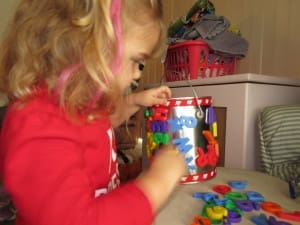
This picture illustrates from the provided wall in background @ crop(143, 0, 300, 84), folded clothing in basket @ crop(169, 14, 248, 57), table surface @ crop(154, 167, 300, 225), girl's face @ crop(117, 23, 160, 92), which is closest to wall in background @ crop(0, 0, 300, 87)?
wall in background @ crop(143, 0, 300, 84)

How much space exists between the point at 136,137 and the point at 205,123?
3.30ft

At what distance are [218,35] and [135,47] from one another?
1.71 feet

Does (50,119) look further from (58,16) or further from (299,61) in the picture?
(299,61)

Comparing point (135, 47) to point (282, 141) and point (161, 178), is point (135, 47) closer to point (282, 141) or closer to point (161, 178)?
point (161, 178)

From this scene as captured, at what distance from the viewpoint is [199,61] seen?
3.00 feet

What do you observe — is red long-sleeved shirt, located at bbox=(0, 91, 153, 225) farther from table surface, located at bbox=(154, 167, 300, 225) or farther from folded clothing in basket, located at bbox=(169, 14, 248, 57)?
folded clothing in basket, located at bbox=(169, 14, 248, 57)

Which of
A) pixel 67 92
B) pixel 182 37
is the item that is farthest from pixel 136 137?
pixel 67 92

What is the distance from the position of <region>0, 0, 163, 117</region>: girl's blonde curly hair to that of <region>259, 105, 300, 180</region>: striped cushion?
388 millimetres

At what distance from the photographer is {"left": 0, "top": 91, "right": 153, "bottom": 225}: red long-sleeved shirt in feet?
1.08

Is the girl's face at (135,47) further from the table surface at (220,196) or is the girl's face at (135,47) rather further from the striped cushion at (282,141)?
the striped cushion at (282,141)

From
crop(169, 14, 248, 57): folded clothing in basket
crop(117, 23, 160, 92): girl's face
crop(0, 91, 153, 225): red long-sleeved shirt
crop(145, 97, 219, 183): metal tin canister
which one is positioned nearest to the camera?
crop(0, 91, 153, 225): red long-sleeved shirt

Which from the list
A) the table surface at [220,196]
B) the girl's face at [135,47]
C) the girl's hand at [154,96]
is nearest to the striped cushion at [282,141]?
the table surface at [220,196]

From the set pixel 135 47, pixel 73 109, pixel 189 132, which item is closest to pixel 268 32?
pixel 189 132

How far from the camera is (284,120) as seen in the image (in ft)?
2.10
